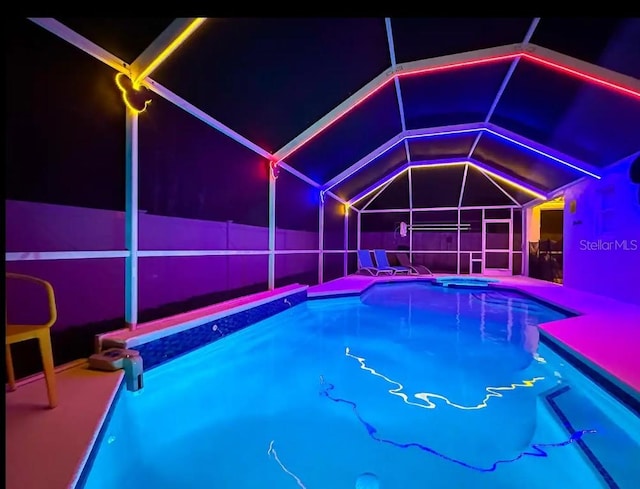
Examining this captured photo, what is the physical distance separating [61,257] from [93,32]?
1.84 meters

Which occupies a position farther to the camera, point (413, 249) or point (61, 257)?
point (413, 249)

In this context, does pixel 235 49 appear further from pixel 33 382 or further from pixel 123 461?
pixel 123 461

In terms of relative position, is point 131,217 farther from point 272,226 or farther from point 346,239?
point 346,239

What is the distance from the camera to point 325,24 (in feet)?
12.1

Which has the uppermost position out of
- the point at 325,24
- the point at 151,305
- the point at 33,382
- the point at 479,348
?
the point at 325,24

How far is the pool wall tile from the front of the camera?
123 inches

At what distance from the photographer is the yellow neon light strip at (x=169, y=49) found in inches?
122

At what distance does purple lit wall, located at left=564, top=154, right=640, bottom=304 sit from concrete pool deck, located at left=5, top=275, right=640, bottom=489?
9.44ft

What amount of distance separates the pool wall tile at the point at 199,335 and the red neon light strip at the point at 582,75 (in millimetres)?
5243

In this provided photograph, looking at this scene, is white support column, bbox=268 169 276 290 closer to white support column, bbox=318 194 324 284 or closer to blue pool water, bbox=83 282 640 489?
blue pool water, bbox=83 282 640 489

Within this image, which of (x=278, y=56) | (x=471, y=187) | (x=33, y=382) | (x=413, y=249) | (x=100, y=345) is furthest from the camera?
(x=413, y=249)

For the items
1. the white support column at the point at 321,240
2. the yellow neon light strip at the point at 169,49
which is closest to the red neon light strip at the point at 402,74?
the white support column at the point at 321,240

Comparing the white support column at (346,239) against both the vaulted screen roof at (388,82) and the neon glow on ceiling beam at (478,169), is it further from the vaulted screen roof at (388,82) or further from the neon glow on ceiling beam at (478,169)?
the vaulted screen roof at (388,82)

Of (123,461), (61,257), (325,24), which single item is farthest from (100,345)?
(325,24)
